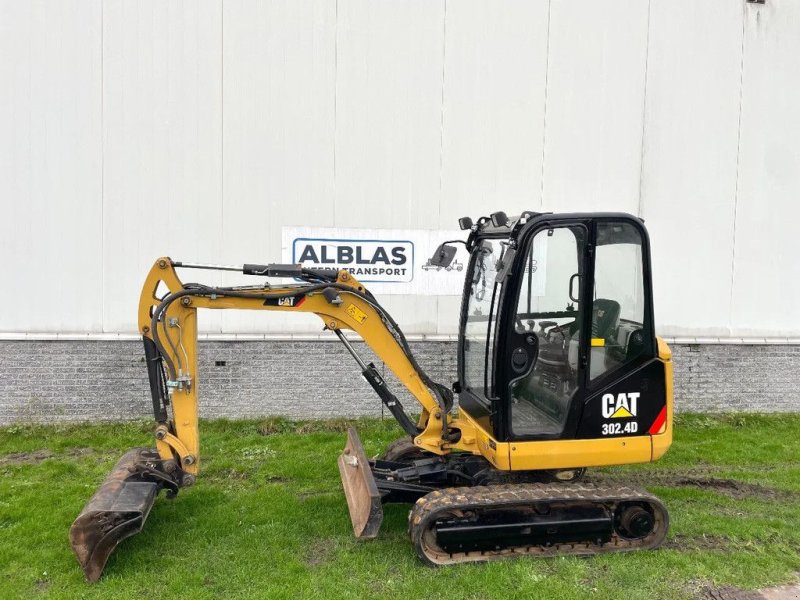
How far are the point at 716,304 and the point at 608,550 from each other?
5.55m

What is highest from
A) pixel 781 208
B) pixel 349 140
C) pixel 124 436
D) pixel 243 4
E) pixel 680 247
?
pixel 243 4

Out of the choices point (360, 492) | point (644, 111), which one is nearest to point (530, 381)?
point (360, 492)

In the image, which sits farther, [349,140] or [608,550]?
[349,140]

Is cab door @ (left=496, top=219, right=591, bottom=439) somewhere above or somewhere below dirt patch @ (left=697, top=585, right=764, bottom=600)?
above

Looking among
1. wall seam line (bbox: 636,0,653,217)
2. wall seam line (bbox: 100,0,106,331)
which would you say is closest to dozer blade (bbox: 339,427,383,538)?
wall seam line (bbox: 100,0,106,331)

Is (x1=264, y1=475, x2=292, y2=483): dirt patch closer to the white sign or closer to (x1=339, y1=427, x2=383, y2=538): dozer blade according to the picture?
(x1=339, y1=427, x2=383, y2=538): dozer blade

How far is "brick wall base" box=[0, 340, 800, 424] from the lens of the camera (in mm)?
7723

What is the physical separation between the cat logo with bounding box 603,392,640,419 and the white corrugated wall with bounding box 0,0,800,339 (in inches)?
153

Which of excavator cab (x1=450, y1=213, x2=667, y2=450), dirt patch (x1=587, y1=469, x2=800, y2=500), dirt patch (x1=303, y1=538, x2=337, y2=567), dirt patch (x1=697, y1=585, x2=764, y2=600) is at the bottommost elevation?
dirt patch (x1=303, y1=538, x2=337, y2=567)

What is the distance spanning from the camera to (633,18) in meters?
8.43

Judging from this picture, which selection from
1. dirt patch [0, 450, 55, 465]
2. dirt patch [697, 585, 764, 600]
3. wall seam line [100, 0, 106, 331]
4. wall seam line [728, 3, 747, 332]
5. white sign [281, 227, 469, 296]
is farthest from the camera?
wall seam line [728, 3, 747, 332]

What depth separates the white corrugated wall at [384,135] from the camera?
7684 millimetres

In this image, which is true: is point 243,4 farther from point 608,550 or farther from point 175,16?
point 608,550

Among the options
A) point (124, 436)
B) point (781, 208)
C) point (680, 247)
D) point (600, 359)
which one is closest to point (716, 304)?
point (680, 247)
